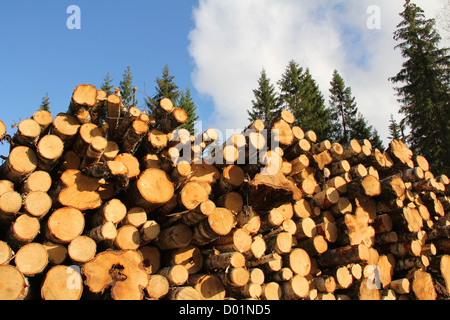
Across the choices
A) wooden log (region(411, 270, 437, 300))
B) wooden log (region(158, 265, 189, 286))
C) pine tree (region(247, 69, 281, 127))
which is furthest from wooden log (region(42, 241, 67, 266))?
pine tree (region(247, 69, 281, 127))

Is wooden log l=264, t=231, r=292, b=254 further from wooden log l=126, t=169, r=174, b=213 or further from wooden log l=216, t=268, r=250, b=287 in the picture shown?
wooden log l=126, t=169, r=174, b=213

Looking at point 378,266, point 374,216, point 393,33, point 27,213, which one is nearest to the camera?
point 27,213

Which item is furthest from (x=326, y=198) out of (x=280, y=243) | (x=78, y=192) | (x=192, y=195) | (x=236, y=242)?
(x=78, y=192)

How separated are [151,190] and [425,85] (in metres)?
16.1

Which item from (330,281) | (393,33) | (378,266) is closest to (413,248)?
(378,266)

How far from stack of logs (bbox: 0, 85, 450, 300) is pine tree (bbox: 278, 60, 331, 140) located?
14782 millimetres

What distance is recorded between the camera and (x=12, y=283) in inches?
99.6

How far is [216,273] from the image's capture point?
3553 millimetres

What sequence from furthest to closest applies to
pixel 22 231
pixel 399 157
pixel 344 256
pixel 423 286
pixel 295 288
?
pixel 399 157 < pixel 423 286 < pixel 344 256 < pixel 295 288 < pixel 22 231

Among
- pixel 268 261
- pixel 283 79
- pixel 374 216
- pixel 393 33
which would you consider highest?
pixel 283 79

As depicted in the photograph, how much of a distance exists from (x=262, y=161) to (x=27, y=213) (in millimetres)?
2624

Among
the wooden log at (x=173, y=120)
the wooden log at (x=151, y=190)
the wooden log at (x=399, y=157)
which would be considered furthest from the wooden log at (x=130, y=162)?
the wooden log at (x=399, y=157)

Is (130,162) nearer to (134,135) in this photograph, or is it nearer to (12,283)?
(134,135)
